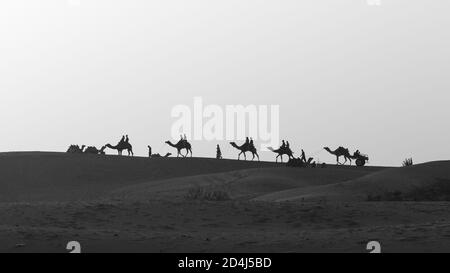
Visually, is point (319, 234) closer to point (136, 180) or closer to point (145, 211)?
point (145, 211)

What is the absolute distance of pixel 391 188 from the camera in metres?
34.1

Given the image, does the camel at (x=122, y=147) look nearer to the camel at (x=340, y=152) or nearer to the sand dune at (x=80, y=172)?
the sand dune at (x=80, y=172)

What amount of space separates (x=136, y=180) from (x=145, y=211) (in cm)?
2699

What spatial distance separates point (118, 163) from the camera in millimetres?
53750

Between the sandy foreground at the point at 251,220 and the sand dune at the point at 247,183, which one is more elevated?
the sand dune at the point at 247,183

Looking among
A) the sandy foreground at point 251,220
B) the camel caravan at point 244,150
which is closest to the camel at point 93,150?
the camel caravan at point 244,150

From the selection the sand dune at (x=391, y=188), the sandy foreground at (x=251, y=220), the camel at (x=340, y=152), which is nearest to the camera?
the sandy foreground at (x=251, y=220)

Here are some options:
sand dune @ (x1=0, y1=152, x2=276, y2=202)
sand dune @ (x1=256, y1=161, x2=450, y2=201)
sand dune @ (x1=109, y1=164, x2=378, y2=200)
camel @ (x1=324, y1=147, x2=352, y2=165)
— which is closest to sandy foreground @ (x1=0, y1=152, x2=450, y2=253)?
sand dune @ (x1=256, y1=161, x2=450, y2=201)

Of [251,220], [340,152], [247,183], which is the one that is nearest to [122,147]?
[340,152]

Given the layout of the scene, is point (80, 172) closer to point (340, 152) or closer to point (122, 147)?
point (122, 147)

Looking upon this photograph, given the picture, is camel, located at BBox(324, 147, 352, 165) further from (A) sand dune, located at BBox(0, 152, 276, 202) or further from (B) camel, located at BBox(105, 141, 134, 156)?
(B) camel, located at BBox(105, 141, 134, 156)

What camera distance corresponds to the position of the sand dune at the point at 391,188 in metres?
30.9

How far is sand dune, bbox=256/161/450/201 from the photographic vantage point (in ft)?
101

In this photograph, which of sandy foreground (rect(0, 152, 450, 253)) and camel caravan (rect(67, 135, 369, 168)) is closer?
sandy foreground (rect(0, 152, 450, 253))
